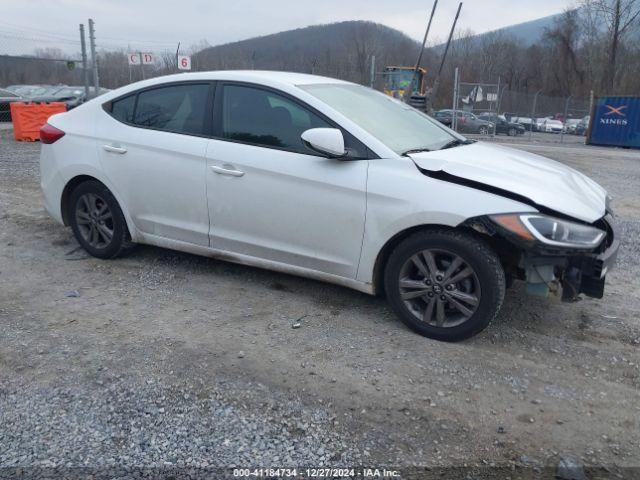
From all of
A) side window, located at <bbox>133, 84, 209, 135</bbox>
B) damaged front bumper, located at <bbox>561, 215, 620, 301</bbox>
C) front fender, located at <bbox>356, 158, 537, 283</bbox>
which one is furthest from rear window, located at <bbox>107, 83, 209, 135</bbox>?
damaged front bumper, located at <bbox>561, 215, 620, 301</bbox>

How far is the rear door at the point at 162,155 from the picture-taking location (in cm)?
423

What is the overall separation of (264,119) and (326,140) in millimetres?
715

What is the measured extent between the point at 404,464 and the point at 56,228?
16.0 feet

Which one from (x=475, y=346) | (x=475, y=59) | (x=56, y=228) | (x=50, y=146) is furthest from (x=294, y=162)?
(x=475, y=59)

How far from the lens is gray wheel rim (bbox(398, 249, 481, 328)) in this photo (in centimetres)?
340

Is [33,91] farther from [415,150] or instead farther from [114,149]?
[415,150]

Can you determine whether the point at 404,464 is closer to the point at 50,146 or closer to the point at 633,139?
the point at 50,146

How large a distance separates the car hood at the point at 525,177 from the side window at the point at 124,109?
246cm

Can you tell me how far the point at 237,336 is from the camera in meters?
3.57

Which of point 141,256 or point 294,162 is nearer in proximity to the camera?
A: point 294,162

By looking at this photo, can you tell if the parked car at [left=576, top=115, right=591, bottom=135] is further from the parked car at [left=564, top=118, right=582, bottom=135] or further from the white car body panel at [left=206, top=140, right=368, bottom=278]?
the white car body panel at [left=206, top=140, right=368, bottom=278]

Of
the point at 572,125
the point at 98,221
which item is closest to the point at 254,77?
the point at 98,221

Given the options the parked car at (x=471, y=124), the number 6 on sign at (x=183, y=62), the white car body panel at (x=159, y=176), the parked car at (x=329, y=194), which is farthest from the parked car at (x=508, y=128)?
the white car body panel at (x=159, y=176)

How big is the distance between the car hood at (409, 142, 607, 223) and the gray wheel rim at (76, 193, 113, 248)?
275 centimetres
